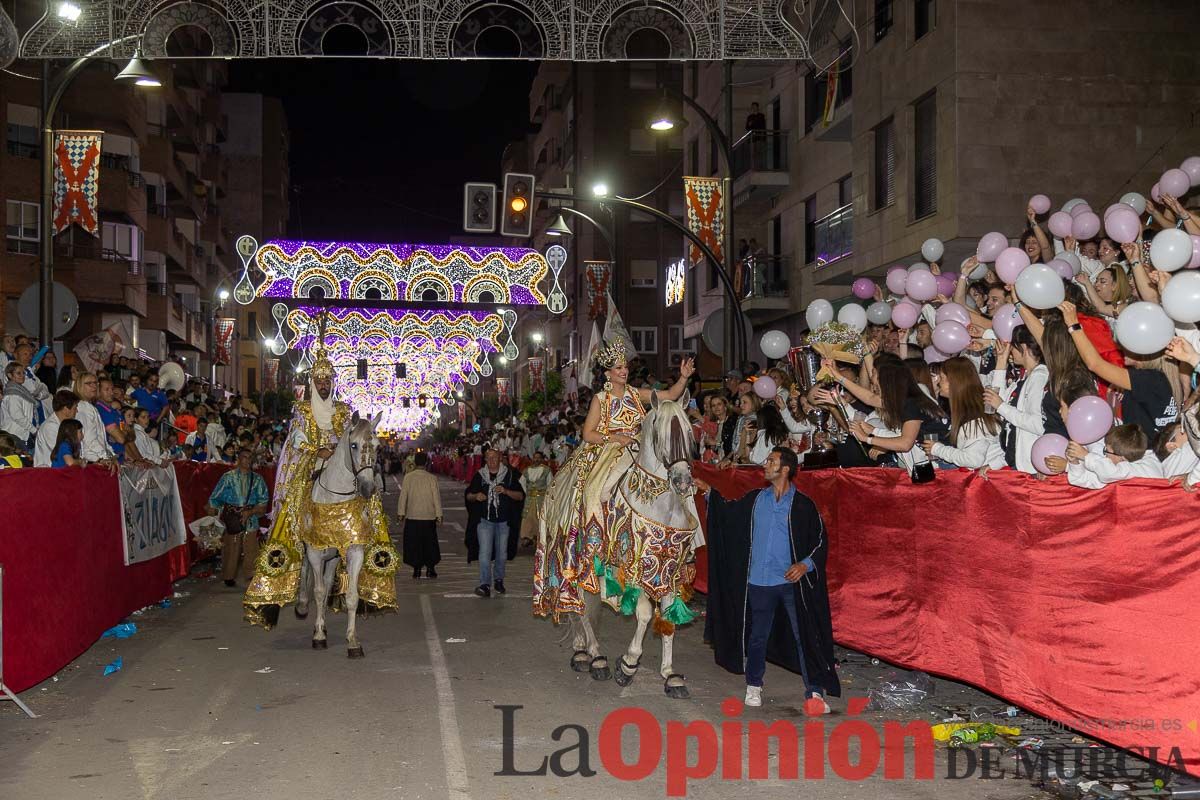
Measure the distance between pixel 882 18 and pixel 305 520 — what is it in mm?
18742

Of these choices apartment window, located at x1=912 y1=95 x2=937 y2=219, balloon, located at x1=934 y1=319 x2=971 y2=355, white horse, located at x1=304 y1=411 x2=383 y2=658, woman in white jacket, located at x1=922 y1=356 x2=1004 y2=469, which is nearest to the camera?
woman in white jacket, located at x1=922 y1=356 x2=1004 y2=469

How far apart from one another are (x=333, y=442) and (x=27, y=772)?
16.4 ft

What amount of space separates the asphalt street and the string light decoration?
67.1 ft

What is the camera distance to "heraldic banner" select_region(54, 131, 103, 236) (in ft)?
63.9

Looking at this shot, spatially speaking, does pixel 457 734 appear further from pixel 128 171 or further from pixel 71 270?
pixel 128 171

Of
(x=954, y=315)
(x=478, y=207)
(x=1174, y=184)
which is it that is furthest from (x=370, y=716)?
(x=478, y=207)

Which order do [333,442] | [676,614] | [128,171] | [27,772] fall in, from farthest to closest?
[128,171] → [333,442] → [676,614] → [27,772]

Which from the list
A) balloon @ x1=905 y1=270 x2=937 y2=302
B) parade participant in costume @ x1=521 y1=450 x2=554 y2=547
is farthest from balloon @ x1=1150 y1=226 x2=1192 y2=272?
parade participant in costume @ x1=521 y1=450 x2=554 y2=547

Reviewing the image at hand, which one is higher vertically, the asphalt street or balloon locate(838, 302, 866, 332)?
balloon locate(838, 302, 866, 332)

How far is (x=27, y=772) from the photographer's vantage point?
7168 mm

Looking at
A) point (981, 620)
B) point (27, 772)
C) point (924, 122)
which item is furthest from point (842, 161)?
point (27, 772)

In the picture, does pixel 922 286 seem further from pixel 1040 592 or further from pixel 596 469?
pixel 1040 592

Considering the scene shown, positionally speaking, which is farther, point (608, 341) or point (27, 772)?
point (608, 341)

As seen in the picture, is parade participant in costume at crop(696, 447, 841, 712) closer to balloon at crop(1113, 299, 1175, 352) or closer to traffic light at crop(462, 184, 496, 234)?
balloon at crop(1113, 299, 1175, 352)
